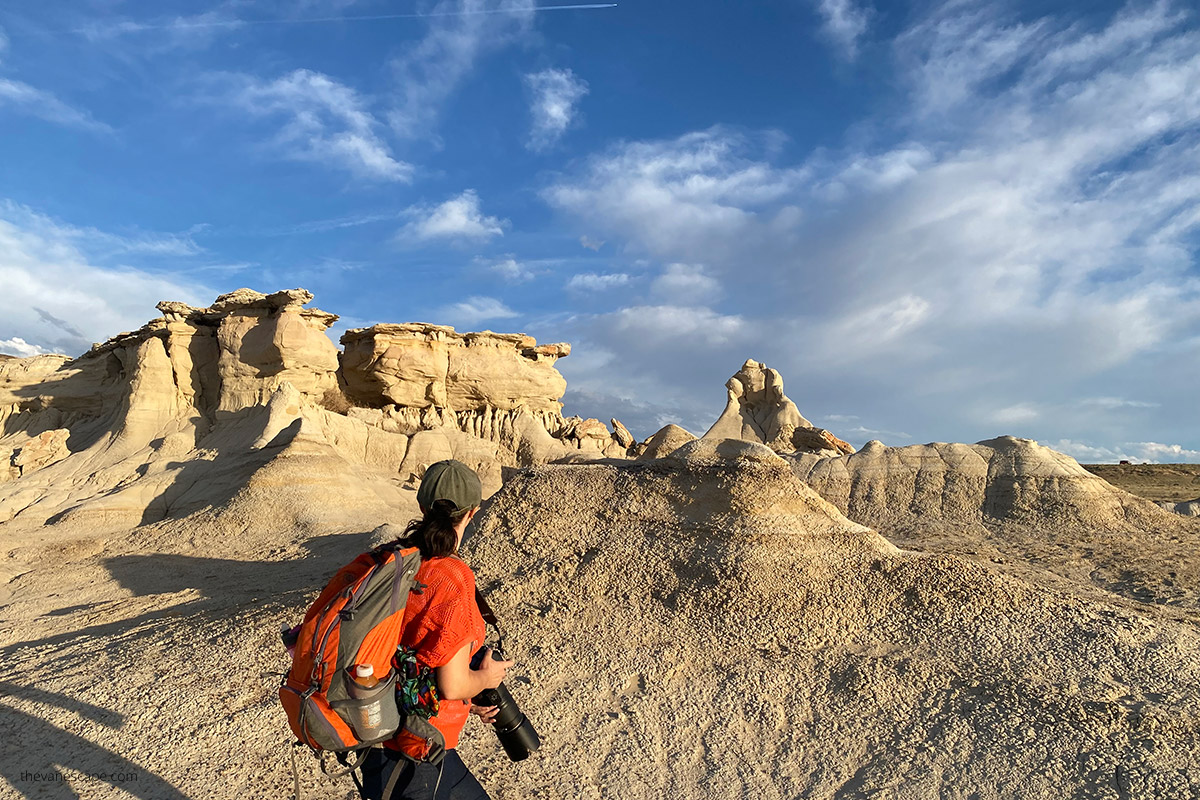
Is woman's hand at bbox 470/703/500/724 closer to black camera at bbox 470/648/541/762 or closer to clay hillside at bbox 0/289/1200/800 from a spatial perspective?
black camera at bbox 470/648/541/762

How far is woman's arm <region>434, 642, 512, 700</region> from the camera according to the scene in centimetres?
188

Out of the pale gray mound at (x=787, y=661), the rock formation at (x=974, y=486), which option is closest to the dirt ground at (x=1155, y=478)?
the rock formation at (x=974, y=486)

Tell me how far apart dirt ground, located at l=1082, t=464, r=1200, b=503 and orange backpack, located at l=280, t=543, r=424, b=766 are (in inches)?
1219

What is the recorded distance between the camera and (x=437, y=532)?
208 cm

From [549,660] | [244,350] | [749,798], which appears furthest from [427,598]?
[244,350]

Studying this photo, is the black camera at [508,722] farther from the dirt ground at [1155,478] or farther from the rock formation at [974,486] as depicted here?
the dirt ground at [1155,478]

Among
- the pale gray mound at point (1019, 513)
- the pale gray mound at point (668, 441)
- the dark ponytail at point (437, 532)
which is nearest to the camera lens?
the dark ponytail at point (437, 532)

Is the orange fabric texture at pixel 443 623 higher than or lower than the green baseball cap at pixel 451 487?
lower

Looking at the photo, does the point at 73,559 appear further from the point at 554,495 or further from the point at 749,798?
A: the point at 749,798

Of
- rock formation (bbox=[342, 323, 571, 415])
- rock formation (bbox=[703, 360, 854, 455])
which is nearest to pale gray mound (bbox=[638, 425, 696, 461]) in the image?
rock formation (bbox=[703, 360, 854, 455])

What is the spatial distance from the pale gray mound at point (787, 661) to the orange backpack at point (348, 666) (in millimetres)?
2067

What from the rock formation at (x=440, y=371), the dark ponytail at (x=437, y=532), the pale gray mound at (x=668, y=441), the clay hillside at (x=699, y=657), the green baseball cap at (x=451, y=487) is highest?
the rock formation at (x=440, y=371)

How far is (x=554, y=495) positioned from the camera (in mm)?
6383

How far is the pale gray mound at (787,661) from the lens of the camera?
11.9 ft
